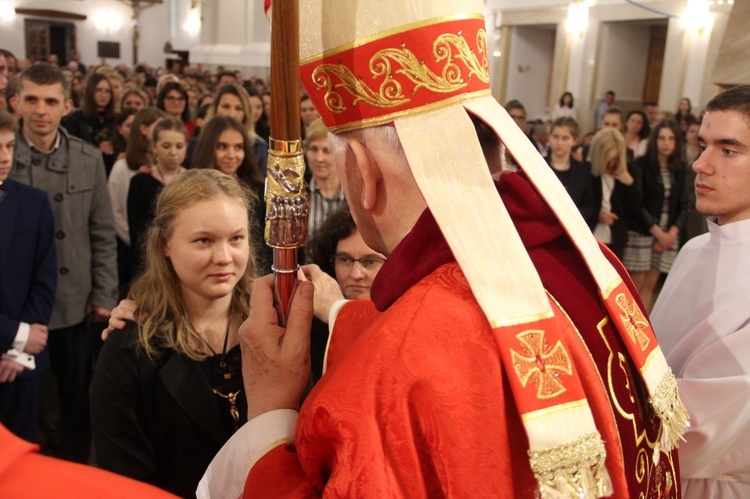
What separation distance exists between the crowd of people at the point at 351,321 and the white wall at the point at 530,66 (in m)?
12.7

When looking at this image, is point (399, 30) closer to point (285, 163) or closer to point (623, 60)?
point (285, 163)

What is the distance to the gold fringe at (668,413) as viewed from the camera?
115 centimetres

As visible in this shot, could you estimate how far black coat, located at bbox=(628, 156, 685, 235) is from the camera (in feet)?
17.9

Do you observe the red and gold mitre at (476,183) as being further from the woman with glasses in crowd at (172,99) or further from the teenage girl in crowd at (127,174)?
the woman with glasses in crowd at (172,99)

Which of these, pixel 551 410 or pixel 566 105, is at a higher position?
pixel 566 105

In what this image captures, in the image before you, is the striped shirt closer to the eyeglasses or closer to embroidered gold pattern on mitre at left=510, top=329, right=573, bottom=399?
the eyeglasses

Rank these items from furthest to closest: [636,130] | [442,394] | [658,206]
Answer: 1. [636,130]
2. [658,206]
3. [442,394]

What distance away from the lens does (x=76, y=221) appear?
135 inches

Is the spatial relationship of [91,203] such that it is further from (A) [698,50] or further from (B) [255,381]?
(A) [698,50]

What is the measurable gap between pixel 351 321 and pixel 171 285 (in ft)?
2.85

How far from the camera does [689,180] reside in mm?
5645

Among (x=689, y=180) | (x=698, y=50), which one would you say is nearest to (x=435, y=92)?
(x=689, y=180)

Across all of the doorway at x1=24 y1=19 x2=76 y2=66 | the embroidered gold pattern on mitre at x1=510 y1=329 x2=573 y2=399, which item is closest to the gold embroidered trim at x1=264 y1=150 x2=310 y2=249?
the embroidered gold pattern on mitre at x1=510 y1=329 x2=573 y2=399

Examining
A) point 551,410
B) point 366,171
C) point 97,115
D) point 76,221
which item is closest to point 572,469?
point 551,410
